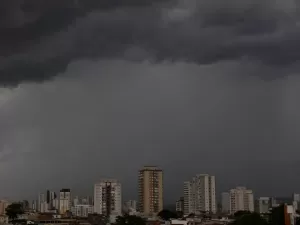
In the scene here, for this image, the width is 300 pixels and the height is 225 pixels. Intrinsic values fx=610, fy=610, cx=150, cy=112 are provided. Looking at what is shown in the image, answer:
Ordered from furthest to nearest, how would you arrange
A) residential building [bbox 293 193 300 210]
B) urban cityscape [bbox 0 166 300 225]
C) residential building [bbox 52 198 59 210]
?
1. residential building [bbox 52 198 59 210]
2. urban cityscape [bbox 0 166 300 225]
3. residential building [bbox 293 193 300 210]

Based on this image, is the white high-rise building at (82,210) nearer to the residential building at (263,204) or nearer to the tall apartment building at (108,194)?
the tall apartment building at (108,194)

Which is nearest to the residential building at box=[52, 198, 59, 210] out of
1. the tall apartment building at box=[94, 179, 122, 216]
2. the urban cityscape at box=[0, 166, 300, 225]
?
the urban cityscape at box=[0, 166, 300, 225]

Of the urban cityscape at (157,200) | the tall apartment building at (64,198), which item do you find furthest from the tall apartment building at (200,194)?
the tall apartment building at (64,198)

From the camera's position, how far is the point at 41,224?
85812 millimetres

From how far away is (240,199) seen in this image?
502 feet

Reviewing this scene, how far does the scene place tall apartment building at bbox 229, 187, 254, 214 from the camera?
488 feet

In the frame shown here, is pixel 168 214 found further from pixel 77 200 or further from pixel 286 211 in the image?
pixel 77 200

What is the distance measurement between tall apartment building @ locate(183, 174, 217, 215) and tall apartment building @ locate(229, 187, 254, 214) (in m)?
9.05

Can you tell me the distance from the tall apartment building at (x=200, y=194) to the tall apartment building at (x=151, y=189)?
9.53 m

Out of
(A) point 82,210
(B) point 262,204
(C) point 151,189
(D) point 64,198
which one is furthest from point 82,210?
(B) point 262,204

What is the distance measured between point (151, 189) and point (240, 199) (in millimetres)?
27707

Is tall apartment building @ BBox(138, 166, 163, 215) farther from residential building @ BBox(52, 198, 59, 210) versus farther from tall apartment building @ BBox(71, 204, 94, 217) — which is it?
residential building @ BBox(52, 198, 59, 210)

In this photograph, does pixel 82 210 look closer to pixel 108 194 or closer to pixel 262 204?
pixel 108 194

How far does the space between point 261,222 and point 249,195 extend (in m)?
88.6
